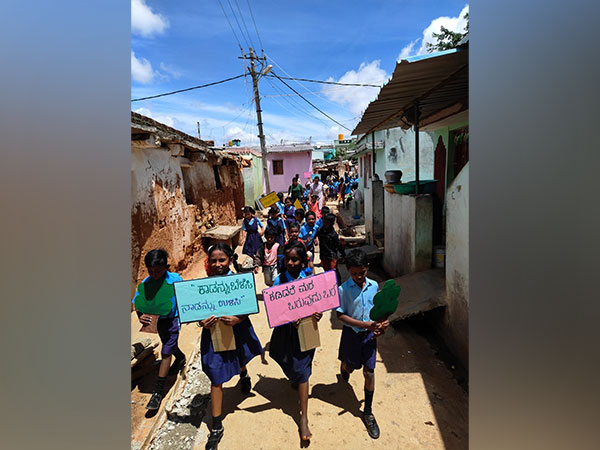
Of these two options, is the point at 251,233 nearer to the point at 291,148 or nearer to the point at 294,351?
the point at 294,351

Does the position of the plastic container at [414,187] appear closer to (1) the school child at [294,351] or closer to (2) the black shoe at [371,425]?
(1) the school child at [294,351]

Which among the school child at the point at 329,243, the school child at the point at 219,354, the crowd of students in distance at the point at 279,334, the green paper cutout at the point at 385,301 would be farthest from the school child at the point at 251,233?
the green paper cutout at the point at 385,301

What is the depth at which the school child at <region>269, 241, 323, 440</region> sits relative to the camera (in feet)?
8.50

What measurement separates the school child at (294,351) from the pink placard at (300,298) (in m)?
0.08

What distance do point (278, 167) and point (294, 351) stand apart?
23395 millimetres

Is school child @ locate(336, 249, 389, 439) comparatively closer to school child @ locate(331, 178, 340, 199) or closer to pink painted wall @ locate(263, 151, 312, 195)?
pink painted wall @ locate(263, 151, 312, 195)

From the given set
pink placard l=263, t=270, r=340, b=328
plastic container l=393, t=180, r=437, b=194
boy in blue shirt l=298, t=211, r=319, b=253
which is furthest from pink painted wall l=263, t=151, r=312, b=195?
pink placard l=263, t=270, r=340, b=328

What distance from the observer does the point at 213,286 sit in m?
2.47

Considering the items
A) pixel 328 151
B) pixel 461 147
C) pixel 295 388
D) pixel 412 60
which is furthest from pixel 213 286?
pixel 328 151

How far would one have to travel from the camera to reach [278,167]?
995 inches

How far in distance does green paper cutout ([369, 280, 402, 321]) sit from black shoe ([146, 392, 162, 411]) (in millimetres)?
2245

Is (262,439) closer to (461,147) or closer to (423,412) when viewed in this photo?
(423,412)

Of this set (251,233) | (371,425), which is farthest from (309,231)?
(371,425)

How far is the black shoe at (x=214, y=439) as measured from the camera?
253 centimetres
